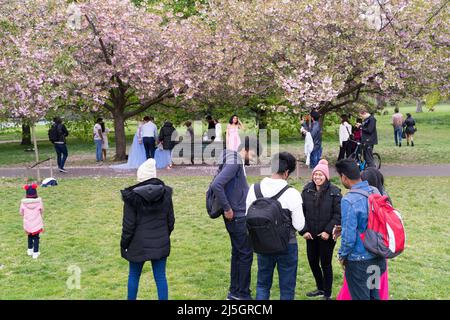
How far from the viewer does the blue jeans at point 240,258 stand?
5953 mm

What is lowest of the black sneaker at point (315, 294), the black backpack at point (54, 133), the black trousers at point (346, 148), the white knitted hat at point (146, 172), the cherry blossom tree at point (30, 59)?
the black sneaker at point (315, 294)

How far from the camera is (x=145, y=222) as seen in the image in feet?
17.8

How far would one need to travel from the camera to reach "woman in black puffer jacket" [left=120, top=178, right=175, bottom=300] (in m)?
5.31

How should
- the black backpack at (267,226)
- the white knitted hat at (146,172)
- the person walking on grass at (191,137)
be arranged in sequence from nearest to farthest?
the black backpack at (267,226) → the white knitted hat at (146,172) → the person walking on grass at (191,137)

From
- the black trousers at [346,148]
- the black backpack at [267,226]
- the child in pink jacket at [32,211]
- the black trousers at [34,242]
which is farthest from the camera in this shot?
the black trousers at [346,148]

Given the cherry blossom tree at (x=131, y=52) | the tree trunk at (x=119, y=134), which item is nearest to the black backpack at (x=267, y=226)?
the cherry blossom tree at (x=131, y=52)

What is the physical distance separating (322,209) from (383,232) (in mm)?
1211

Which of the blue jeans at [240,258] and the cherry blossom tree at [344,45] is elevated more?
the cherry blossom tree at [344,45]

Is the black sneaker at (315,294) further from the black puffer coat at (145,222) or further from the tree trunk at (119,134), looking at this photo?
the tree trunk at (119,134)

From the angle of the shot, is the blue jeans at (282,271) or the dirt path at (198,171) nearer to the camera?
the blue jeans at (282,271)

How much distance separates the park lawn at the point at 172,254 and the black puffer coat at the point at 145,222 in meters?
1.10

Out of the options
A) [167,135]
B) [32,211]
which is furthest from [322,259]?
[167,135]

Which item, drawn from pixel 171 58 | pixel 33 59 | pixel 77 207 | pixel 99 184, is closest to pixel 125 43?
pixel 171 58

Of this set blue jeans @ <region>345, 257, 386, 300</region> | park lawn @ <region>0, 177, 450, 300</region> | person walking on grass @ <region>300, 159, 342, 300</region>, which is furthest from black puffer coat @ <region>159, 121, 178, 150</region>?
blue jeans @ <region>345, 257, 386, 300</region>
